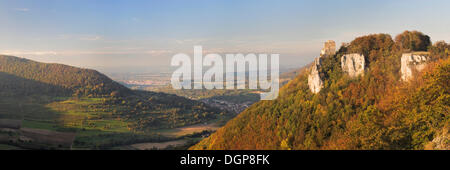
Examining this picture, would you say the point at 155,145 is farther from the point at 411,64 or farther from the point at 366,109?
the point at 411,64

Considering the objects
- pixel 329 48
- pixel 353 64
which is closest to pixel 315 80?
pixel 353 64

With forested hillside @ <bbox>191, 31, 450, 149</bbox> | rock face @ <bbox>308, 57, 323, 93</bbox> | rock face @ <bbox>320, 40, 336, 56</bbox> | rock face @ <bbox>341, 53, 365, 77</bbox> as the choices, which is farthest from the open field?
rock face @ <bbox>341, 53, 365, 77</bbox>

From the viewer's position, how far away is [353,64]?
3525 centimetres

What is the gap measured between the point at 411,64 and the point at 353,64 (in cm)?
865

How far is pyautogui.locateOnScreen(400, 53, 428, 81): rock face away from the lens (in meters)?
26.4

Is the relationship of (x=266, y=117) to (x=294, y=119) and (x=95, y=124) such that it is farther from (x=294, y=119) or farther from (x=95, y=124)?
(x=95, y=124)

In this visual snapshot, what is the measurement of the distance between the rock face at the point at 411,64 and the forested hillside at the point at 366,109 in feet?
2.82

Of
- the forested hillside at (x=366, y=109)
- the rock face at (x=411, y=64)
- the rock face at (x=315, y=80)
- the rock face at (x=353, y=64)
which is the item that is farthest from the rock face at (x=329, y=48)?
the rock face at (x=411, y=64)

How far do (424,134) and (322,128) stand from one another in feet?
40.5

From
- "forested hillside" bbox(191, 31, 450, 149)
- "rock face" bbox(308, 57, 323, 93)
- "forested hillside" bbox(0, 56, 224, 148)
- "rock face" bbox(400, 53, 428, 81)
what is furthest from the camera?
"forested hillside" bbox(0, 56, 224, 148)

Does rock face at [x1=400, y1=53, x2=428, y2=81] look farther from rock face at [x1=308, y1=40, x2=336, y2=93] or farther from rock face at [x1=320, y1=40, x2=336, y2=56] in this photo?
rock face at [x1=320, y1=40, x2=336, y2=56]

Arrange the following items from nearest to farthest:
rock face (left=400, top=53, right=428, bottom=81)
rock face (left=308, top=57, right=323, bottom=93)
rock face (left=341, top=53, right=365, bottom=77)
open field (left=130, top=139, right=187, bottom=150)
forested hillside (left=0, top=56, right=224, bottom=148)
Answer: rock face (left=400, top=53, right=428, bottom=81) < rock face (left=341, top=53, right=365, bottom=77) < rock face (left=308, top=57, right=323, bottom=93) < forested hillside (left=0, top=56, right=224, bottom=148) < open field (left=130, top=139, right=187, bottom=150)

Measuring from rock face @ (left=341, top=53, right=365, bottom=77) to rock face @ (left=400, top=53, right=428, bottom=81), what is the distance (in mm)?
6216
